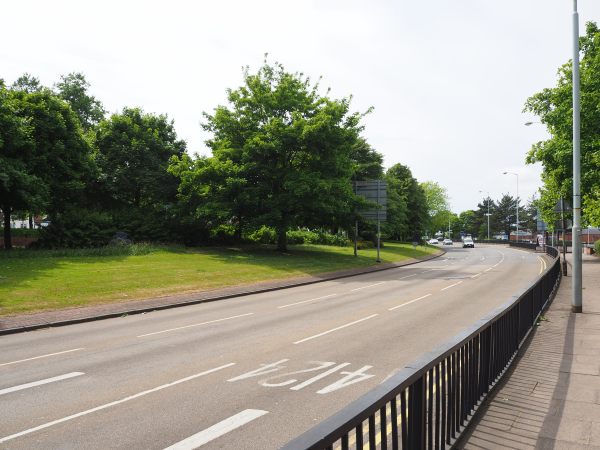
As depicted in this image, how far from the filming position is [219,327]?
1291 cm

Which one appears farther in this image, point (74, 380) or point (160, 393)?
point (74, 380)

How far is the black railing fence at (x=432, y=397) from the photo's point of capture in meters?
2.78

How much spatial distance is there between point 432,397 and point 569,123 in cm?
2316

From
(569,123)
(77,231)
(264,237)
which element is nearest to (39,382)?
(569,123)

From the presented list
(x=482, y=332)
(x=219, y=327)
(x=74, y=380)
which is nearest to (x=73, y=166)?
(x=219, y=327)

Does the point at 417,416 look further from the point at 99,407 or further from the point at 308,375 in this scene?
the point at 99,407

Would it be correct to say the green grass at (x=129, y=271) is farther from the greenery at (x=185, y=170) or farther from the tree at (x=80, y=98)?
the tree at (x=80, y=98)

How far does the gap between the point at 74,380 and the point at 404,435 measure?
676 cm

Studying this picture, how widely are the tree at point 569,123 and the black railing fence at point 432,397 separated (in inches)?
674

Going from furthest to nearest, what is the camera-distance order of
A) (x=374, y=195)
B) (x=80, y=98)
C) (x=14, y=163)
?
1. (x=80, y=98)
2. (x=374, y=195)
3. (x=14, y=163)

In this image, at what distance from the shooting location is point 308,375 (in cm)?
808

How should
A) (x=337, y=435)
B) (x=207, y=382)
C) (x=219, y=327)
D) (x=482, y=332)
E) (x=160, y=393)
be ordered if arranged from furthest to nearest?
(x=219, y=327)
(x=207, y=382)
(x=160, y=393)
(x=482, y=332)
(x=337, y=435)

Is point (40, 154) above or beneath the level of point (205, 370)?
above

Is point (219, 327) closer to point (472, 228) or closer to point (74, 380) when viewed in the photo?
point (74, 380)
